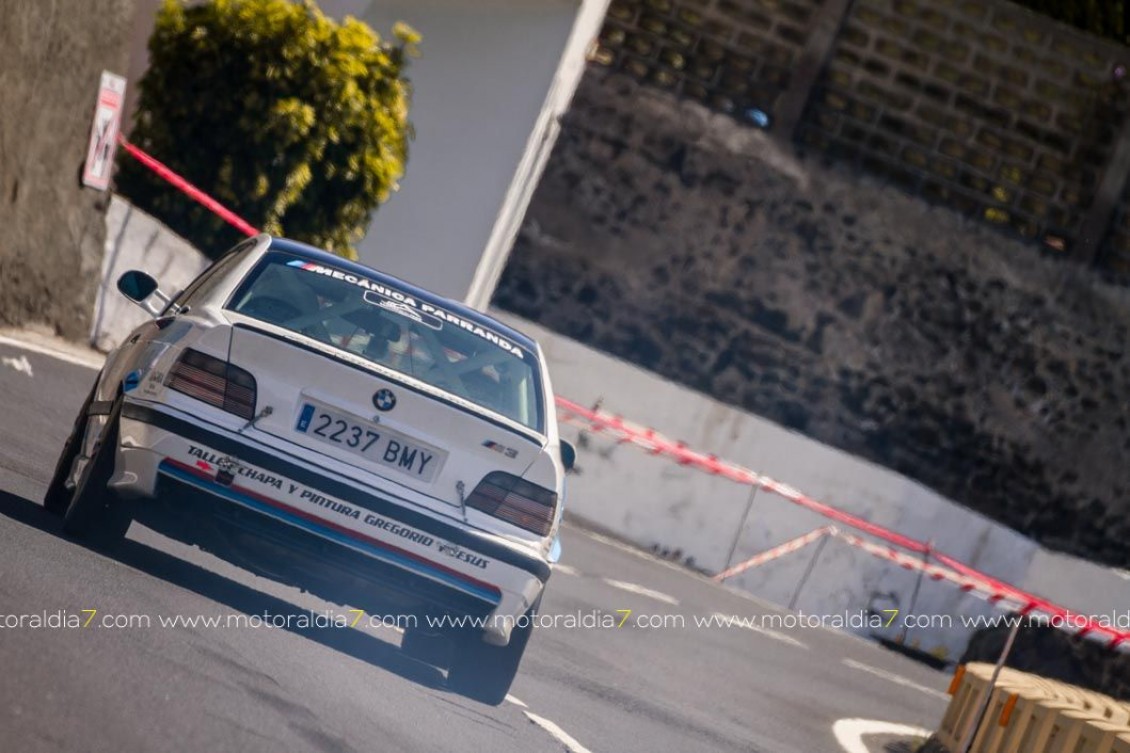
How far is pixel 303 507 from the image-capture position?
27.6 ft

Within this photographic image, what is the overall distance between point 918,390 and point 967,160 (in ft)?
8.69

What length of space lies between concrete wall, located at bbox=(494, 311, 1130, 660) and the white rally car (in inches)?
414

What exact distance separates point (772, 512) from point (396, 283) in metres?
10.3

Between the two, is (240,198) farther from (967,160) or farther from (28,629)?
(28,629)

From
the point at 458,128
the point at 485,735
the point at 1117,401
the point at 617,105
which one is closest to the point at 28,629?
the point at 485,735

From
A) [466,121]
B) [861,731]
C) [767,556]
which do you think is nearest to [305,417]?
[861,731]

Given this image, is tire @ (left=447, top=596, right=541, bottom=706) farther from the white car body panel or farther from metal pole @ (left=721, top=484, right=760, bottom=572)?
metal pole @ (left=721, top=484, right=760, bottom=572)

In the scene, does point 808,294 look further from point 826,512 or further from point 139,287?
point 139,287

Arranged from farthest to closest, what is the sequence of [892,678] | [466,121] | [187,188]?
[466,121]
[187,188]
[892,678]

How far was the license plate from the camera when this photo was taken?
854 centimetres

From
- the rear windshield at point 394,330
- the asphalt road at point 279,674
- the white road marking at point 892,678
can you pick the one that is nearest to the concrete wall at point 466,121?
the white road marking at point 892,678

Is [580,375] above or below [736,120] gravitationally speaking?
below

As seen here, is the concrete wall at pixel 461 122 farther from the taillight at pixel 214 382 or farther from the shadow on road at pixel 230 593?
the taillight at pixel 214 382

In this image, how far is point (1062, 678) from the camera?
65.1 ft
